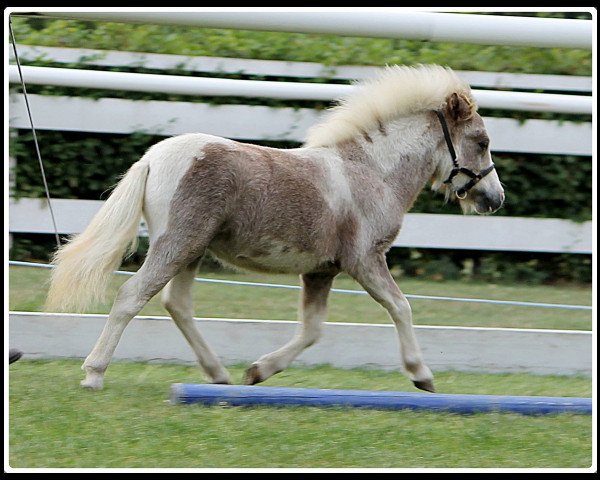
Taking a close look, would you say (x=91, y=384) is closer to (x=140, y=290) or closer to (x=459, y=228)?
(x=140, y=290)

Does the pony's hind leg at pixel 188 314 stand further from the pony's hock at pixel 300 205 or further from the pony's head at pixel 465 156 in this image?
the pony's head at pixel 465 156

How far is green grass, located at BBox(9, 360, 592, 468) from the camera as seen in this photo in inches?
161

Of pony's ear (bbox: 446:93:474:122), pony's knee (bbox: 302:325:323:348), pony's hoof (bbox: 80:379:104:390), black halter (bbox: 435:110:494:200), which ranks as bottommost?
pony's knee (bbox: 302:325:323:348)

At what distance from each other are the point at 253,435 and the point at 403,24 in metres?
3.52

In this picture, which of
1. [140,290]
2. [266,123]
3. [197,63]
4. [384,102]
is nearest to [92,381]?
[140,290]

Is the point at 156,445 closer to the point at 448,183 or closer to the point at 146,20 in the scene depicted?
the point at 448,183

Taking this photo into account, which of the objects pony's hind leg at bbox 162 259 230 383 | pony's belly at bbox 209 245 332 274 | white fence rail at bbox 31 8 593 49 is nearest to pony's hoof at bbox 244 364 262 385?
pony's hind leg at bbox 162 259 230 383

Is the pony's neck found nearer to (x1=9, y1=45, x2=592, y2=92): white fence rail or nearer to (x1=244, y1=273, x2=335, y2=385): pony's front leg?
(x1=244, y1=273, x2=335, y2=385): pony's front leg

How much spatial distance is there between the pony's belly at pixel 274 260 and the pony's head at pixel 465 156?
3.42ft

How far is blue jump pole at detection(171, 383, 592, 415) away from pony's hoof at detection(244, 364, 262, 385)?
Result: 0.43 meters

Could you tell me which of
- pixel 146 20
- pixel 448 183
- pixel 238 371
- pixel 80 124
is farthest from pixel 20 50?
pixel 448 183

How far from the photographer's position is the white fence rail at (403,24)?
6.46m

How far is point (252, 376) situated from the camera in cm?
534

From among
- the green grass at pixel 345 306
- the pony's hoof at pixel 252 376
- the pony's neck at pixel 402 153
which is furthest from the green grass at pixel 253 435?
the green grass at pixel 345 306
